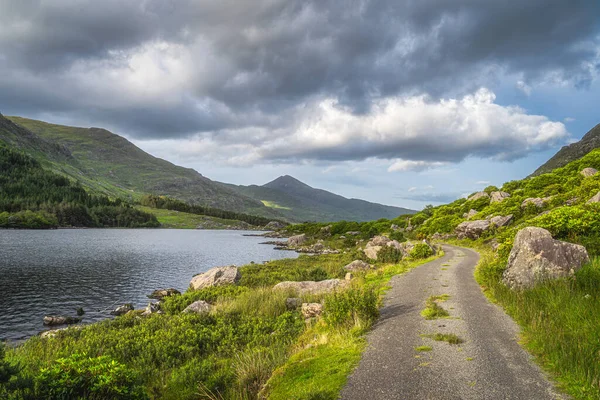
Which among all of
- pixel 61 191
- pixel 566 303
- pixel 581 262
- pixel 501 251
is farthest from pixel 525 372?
pixel 61 191

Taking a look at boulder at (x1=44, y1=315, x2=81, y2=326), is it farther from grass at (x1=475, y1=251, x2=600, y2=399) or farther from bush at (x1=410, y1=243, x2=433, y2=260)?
bush at (x1=410, y1=243, x2=433, y2=260)

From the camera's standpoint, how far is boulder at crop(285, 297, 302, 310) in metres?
22.9

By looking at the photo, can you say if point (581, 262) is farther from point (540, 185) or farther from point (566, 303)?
point (540, 185)

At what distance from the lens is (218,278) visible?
33.1 meters

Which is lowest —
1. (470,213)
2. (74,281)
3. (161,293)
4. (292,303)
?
(74,281)

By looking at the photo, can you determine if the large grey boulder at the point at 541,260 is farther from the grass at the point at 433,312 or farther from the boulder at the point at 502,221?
the boulder at the point at 502,221

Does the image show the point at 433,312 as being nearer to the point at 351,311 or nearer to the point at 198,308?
the point at 351,311

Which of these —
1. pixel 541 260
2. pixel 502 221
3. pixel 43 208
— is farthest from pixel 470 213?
pixel 43 208

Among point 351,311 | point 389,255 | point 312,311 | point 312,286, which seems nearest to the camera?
point 351,311

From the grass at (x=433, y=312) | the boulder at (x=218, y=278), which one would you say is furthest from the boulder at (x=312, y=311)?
the boulder at (x=218, y=278)

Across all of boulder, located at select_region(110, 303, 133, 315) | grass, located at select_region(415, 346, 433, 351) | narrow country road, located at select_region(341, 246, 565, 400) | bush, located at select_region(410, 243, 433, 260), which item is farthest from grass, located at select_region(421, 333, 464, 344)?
bush, located at select_region(410, 243, 433, 260)

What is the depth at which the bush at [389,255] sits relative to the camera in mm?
43612

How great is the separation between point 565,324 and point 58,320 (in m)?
31.6

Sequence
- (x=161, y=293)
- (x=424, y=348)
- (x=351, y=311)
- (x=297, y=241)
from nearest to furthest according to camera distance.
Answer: (x=424, y=348)
(x=351, y=311)
(x=161, y=293)
(x=297, y=241)
